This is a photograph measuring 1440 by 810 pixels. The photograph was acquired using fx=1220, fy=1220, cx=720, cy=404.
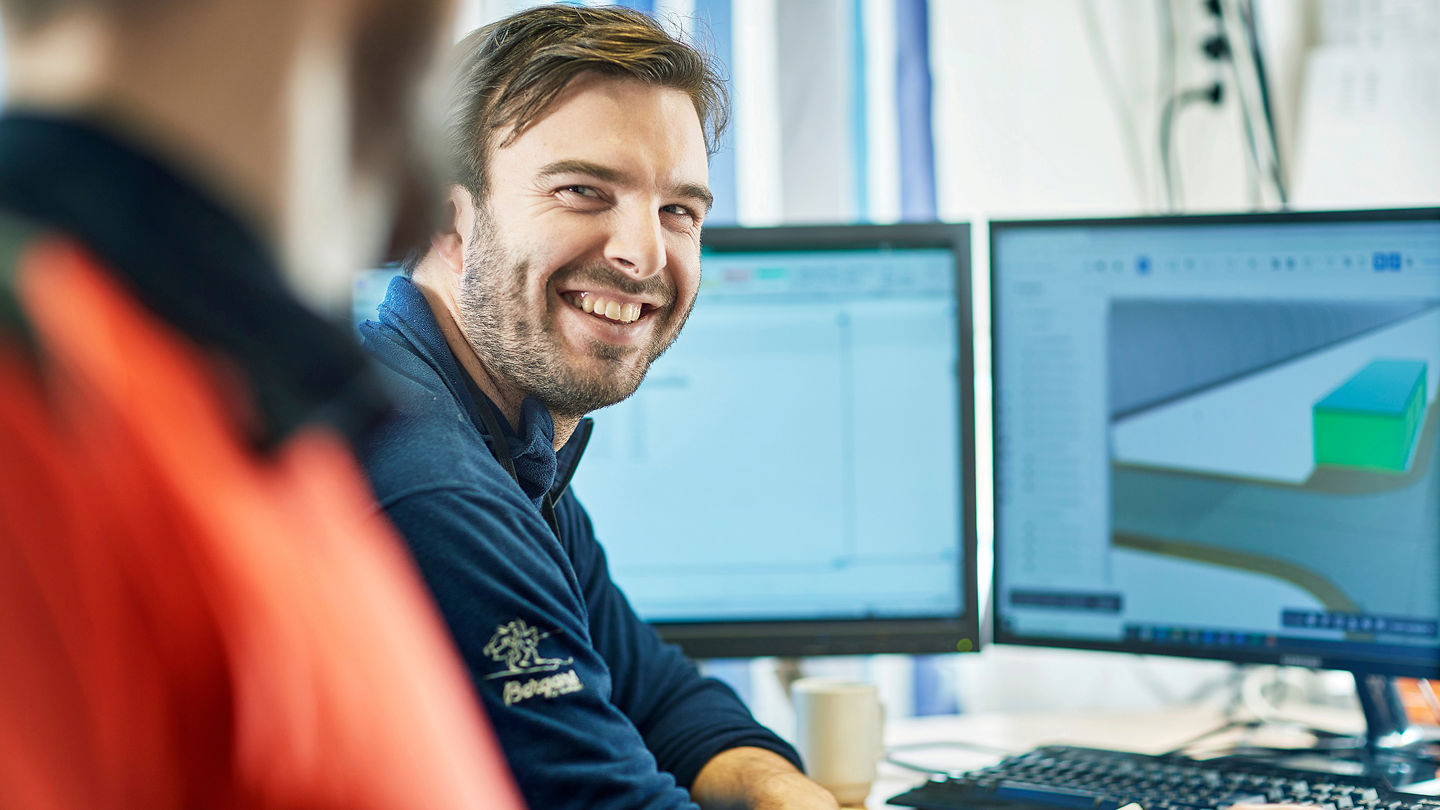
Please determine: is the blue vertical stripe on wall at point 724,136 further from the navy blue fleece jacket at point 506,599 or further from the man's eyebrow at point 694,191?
the navy blue fleece jacket at point 506,599

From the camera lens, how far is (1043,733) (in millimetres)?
1319

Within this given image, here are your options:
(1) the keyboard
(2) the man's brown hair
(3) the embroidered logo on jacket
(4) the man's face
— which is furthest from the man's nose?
(1) the keyboard

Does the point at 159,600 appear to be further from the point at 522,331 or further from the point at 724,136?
the point at 724,136

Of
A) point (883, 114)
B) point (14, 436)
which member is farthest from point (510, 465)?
point (883, 114)

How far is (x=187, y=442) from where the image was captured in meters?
0.24

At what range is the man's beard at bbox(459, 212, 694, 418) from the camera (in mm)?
1016

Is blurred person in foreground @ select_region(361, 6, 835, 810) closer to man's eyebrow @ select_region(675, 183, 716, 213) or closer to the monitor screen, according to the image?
man's eyebrow @ select_region(675, 183, 716, 213)

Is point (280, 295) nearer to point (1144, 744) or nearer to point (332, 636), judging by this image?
point (332, 636)

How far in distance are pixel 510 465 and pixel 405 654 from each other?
702 millimetres

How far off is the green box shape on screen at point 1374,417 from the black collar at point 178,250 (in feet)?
3.58

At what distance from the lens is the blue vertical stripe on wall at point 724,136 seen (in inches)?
59.6

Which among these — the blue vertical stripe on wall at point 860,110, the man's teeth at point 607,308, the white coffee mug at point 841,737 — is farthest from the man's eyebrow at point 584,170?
the blue vertical stripe on wall at point 860,110

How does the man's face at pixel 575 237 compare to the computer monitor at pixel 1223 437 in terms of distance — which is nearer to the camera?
the man's face at pixel 575 237

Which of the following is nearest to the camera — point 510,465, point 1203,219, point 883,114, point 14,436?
point 14,436
